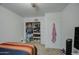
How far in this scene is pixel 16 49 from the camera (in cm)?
120

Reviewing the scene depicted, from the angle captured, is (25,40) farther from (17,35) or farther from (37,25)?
(37,25)

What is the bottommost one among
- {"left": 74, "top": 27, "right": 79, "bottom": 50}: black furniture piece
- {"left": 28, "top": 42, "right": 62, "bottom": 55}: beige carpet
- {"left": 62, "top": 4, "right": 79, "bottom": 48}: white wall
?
{"left": 28, "top": 42, "right": 62, "bottom": 55}: beige carpet

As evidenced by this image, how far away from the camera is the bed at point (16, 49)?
1188mm

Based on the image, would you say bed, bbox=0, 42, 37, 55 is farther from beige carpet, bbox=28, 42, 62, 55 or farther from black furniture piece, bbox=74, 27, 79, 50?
black furniture piece, bbox=74, 27, 79, 50

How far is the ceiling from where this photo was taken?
125cm

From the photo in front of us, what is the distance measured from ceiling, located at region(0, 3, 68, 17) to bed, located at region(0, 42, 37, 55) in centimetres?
38

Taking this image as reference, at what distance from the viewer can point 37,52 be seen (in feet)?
4.13

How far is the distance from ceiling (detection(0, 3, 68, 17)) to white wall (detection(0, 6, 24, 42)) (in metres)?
0.06

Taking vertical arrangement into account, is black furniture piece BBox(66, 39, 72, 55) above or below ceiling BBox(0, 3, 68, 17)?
below

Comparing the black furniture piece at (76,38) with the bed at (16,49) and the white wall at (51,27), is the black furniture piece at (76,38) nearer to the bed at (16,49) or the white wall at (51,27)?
the white wall at (51,27)

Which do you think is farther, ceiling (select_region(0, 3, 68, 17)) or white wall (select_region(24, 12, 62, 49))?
white wall (select_region(24, 12, 62, 49))

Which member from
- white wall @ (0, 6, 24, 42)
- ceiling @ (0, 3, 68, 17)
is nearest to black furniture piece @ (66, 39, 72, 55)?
ceiling @ (0, 3, 68, 17)

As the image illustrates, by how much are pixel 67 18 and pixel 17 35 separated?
0.66 meters
